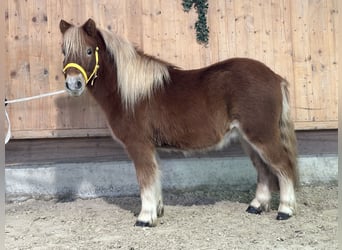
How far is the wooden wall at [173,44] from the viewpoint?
5410 mm

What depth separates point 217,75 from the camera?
4.45 metres

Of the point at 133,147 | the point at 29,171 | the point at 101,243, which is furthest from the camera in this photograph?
the point at 29,171

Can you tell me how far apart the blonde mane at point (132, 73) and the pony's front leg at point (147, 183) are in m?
0.49

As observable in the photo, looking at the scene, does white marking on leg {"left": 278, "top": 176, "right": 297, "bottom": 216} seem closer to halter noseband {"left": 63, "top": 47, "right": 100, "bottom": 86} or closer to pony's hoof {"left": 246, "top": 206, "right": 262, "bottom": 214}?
pony's hoof {"left": 246, "top": 206, "right": 262, "bottom": 214}

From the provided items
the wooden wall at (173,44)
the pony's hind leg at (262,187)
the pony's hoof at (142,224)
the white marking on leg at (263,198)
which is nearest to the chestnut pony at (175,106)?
the pony's hoof at (142,224)

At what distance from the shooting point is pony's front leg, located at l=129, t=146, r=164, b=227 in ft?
14.2

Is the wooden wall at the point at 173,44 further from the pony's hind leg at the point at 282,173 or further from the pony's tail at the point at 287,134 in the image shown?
the pony's hind leg at the point at 282,173

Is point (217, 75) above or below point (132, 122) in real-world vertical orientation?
above

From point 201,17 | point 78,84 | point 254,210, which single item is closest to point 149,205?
point 254,210

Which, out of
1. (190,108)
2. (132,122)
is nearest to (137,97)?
(132,122)

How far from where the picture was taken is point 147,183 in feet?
14.3

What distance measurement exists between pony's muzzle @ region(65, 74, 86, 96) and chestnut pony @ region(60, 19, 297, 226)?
1cm

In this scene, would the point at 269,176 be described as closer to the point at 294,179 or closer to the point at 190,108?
the point at 294,179

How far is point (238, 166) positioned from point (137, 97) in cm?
179
